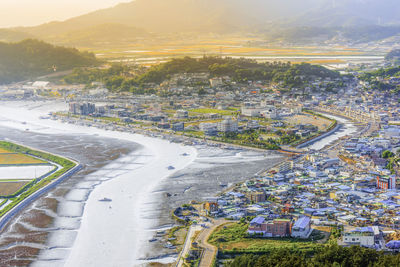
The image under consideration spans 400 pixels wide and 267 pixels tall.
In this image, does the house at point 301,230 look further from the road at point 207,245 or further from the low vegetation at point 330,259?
the road at point 207,245

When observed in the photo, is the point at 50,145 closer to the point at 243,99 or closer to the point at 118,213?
the point at 118,213

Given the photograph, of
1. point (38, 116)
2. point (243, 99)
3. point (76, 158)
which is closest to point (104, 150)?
point (76, 158)

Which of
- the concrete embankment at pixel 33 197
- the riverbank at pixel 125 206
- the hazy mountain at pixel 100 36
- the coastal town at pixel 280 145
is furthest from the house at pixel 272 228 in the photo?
the hazy mountain at pixel 100 36

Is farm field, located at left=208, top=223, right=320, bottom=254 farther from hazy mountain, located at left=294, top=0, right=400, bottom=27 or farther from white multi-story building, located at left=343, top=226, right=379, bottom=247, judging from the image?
hazy mountain, located at left=294, top=0, right=400, bottom=27

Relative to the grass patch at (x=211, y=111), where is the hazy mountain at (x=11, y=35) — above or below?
above

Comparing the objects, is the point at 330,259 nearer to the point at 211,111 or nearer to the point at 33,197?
the point at 33,197

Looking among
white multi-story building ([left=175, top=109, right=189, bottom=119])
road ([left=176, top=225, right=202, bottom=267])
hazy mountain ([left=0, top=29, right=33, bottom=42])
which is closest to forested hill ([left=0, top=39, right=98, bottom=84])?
hazy mountain ([left=0, top=29, right=33, bottom=42])
